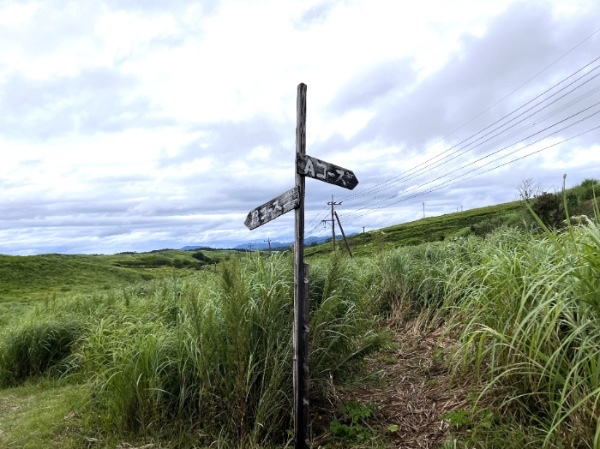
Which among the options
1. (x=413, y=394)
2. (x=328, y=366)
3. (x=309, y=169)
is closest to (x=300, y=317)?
(x=328, y=366)

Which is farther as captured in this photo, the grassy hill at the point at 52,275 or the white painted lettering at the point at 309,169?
the grassy hill at the point at 52,275

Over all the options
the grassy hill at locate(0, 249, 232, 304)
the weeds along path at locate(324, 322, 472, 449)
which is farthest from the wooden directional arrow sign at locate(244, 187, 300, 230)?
the grassy hill at locate(0, 249, 232, 304)

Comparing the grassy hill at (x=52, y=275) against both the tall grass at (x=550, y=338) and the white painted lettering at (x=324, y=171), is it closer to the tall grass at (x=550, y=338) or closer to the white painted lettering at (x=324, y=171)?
the white painted lettering at (x=324, y=171)

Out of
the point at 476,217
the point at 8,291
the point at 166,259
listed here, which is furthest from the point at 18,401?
the point at 166,259

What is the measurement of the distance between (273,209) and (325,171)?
53 centimetres

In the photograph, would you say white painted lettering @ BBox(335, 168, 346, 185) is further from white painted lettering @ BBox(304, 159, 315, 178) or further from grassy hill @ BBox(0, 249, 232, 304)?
grassy hill @ BBox(0, 249, 232, 304)

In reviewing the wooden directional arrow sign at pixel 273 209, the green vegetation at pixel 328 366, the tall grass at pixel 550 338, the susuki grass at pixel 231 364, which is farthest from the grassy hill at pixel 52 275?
the tall grass at pixel 550 338

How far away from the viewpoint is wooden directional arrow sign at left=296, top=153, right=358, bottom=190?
3576mm

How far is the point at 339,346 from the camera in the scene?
4586mm

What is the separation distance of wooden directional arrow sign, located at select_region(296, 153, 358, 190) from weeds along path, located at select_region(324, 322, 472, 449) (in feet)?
5.30

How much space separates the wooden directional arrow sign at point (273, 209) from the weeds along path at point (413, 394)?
178 cm

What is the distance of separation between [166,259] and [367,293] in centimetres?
9372

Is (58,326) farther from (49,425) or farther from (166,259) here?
(166,259)

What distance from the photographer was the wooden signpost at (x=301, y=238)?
357cm
